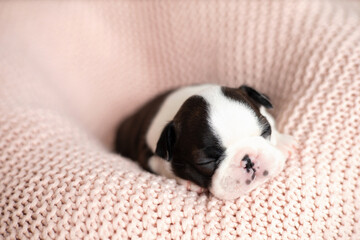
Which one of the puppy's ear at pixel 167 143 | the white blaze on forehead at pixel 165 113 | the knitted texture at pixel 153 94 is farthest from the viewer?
the white blaze on forehead at pixel 165 113

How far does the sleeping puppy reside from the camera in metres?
1.13

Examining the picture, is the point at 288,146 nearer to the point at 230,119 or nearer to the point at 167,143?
the point at 230,119

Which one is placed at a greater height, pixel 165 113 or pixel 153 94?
pixel 165 113

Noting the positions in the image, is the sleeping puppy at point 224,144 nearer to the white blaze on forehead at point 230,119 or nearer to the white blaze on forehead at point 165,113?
the white blaze on forehead at point 230,119

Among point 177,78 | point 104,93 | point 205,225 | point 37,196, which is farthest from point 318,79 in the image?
point 104,93

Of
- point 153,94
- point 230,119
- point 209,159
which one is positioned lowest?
point 153,94

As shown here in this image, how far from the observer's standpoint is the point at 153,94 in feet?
7.27

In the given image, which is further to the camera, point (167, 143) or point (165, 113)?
point (165, 113)

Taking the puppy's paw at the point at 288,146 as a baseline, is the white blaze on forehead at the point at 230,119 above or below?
above

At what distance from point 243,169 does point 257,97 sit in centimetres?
34

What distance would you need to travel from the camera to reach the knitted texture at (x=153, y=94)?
3.49ft

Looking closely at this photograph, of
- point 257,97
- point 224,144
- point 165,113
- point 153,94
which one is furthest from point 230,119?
point 153,94

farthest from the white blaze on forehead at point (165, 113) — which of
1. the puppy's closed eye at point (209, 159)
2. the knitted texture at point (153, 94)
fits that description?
the puppy's closed eye at point (209, 159)

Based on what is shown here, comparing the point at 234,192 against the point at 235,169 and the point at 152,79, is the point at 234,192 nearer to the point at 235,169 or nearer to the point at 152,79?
the point at 235,169
